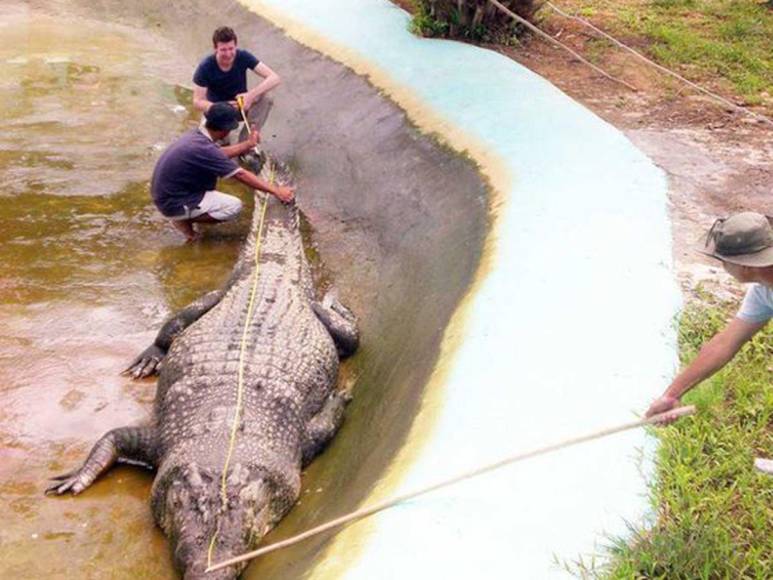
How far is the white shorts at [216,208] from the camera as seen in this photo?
5.67 meters

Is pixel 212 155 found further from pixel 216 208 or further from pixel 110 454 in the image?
pixel 110 454

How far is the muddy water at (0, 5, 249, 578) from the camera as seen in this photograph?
11.5 ft

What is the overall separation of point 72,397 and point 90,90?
15.4 ft

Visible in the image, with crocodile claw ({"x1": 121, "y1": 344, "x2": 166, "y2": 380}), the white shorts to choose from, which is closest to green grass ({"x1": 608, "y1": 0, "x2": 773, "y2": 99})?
the white shorts

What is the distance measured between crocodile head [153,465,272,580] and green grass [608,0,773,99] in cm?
486

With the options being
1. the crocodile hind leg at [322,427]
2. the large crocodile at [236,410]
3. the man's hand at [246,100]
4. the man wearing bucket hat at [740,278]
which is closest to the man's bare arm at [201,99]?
the man's hand at [246,100]

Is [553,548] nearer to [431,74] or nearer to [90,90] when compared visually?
[431,74]

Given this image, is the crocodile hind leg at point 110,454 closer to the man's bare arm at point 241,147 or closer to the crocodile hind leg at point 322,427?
the crocodile hind leg at point 322,427

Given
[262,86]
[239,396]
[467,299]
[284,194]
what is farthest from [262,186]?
[467,299]

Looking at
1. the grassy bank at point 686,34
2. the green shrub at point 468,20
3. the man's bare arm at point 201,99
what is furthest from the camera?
the green shrub at point 468,20

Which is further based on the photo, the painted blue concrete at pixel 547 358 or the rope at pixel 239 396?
the rope at pixel 239 396

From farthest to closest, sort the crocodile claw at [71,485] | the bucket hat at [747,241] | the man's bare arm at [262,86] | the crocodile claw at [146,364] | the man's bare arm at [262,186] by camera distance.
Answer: the man's bare arm at [262,86] → the man's bare arm at [262,186] → the crocodile claw at [146,364] → the crocodile claw at [71,485] → the bucket hat at [747,241]

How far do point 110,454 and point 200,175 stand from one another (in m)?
2.29

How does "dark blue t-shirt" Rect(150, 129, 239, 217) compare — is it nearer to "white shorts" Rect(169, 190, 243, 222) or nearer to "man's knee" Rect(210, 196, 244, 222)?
"white shorts" Rect(169, 190, 243, 222)
